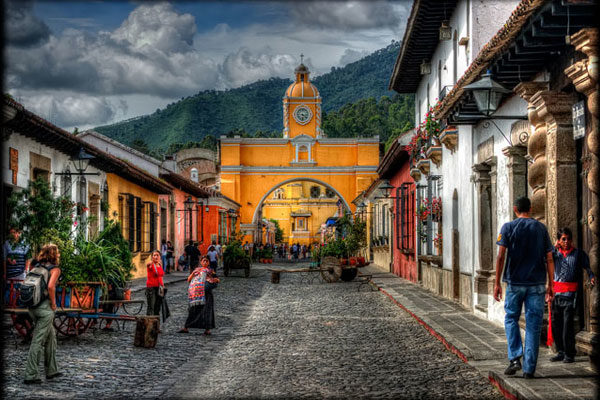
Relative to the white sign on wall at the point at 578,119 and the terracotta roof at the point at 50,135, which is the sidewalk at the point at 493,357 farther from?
the terracotta roof at the point at 50,135

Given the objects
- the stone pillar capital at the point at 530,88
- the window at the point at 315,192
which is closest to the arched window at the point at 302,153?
the window at the point at 315,192

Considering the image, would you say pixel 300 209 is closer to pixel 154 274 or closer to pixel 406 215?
pixel 406 215

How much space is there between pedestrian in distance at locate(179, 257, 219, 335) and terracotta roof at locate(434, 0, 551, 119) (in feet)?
13.6

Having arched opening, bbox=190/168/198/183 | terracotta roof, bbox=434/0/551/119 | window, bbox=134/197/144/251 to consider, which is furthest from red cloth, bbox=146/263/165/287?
arched opening, bbox=190/168/198/183

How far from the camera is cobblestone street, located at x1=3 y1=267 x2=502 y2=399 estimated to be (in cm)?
664

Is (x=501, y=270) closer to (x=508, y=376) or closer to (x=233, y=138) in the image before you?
(x=508, y=376)

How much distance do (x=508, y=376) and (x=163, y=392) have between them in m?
2.88

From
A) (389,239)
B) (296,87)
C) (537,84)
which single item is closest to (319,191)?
(296,87)

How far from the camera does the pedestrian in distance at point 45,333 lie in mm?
7008

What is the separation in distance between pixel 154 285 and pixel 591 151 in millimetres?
6613

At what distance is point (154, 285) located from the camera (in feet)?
37.1

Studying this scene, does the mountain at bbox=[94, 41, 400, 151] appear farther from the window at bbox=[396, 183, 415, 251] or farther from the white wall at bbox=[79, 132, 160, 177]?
the window at bbox=[396, 183, 415, 251]

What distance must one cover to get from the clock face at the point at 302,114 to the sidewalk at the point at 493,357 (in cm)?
3985

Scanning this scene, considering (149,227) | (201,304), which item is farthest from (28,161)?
(149,227)
